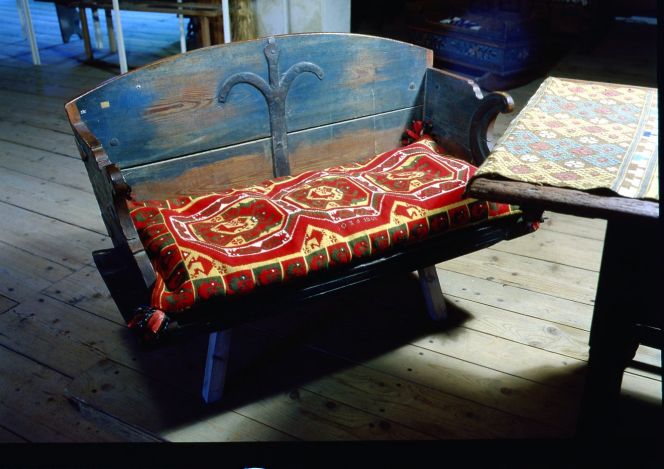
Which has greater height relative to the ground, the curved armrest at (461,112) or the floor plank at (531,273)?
the curved armrest at (461,112)

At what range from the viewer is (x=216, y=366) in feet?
6.28

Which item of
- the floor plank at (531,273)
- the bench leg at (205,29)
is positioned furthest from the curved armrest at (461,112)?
the bench leg at (205,29)

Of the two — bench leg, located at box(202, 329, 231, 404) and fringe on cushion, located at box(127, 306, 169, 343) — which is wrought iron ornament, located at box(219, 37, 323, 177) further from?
fringe on cushion, located at box(127, 306, 169, 343)

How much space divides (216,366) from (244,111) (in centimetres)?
81

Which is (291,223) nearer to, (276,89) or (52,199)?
(276,89)

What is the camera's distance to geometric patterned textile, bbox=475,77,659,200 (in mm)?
1439

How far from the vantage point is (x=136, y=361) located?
2.13 m

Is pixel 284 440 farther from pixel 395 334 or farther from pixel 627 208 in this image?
pixel 627 208

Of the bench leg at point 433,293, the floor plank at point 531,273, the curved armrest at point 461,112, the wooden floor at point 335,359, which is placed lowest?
the wooden floor at point 335,359

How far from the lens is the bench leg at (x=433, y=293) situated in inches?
89.1

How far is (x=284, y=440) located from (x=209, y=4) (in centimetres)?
395

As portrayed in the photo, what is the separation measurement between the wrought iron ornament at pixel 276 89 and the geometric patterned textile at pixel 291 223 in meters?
0.12

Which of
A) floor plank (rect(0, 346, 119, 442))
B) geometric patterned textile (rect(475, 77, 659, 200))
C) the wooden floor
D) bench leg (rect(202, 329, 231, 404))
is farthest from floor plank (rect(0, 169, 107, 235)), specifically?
geometric patterned textile (rect(475, 77, 659, 200))

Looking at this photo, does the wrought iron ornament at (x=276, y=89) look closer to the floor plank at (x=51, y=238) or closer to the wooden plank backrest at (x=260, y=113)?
the wooden plank backrest at (x=260, y=113)
